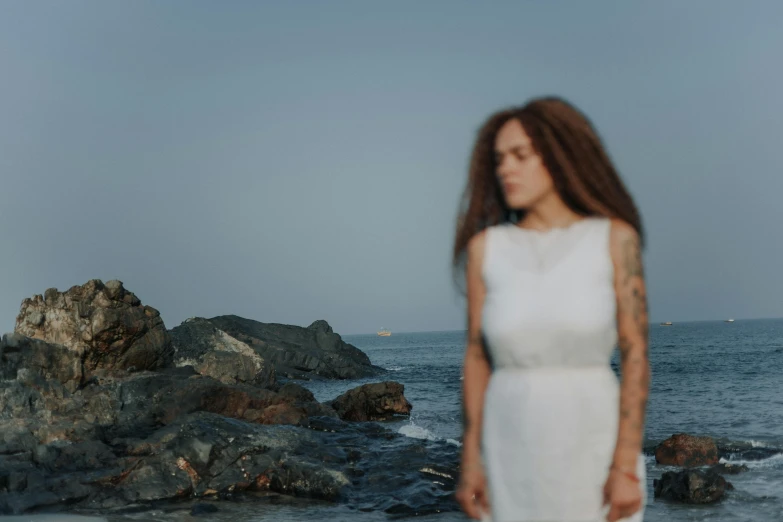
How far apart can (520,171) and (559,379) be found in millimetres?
817

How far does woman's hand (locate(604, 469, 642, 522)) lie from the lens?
8.63 feet

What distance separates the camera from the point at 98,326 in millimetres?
22969

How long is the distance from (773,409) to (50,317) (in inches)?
1014

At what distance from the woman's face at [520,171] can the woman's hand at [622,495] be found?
1062 mm

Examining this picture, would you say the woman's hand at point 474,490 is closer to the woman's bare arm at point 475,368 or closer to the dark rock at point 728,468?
the woman's bare arm at point 475,368

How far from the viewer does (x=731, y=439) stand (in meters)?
20.5

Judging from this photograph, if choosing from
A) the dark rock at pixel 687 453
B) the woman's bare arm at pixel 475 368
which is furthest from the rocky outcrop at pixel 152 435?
the woman's bare arm at pixel 475 368

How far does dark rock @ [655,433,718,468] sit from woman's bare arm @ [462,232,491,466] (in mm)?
14707

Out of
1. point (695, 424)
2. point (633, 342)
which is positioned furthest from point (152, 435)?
point (695, 424)

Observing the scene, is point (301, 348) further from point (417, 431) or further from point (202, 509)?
point (202, 509)

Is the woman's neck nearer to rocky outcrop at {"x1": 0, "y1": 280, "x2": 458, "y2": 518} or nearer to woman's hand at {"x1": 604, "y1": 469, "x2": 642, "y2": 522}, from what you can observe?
woman's hand at {"x1": 604, "y1": 469, "x2": 642, "y2": 522}

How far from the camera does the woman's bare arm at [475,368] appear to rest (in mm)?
3004

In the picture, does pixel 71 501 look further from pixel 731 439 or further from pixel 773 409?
pixel 773 409

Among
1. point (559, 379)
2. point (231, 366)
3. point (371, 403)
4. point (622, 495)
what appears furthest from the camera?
point (231, 366)
